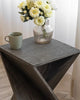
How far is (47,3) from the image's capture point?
1657 mm

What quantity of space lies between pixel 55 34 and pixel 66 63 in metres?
0.60

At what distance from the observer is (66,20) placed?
2.06m

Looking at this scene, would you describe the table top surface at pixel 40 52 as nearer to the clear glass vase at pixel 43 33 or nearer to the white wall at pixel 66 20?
the clear glass vase at pixel 43 33

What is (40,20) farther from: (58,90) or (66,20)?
(58,90)

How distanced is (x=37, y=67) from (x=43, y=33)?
0.27 metres

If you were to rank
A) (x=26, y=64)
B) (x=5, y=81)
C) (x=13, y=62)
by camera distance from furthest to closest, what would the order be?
(x=5, y=81), (x=13, y=62), (x=26, y=64)

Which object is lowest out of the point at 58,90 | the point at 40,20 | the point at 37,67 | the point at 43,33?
the point at 58,90

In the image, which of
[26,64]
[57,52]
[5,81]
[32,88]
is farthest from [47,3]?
[5,81]

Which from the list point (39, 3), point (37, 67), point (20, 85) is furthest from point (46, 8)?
point (20, 85)

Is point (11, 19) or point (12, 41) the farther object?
point (11, 19)

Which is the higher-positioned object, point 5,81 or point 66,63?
point 66,63

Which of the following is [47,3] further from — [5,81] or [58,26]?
[5,81]

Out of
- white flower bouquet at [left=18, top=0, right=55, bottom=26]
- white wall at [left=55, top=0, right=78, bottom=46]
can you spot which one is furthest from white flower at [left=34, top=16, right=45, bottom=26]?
white wall at [left=55, top=0, right=78, bottom=46]

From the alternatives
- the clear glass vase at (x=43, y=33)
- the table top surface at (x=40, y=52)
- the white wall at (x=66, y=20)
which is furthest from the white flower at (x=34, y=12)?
the white wall at (x=66, y=20)
